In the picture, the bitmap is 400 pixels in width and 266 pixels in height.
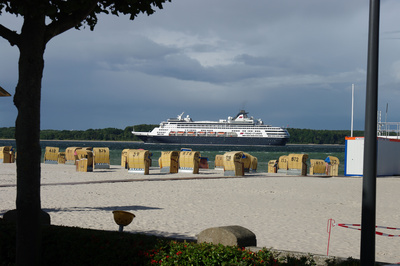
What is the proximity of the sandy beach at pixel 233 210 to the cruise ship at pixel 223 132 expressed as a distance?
327ft

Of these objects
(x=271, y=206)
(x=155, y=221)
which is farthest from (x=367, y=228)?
(x=271, y=206)

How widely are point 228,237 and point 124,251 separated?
108cm

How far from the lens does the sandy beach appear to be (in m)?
7.79

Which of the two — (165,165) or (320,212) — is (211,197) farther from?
(165,165)

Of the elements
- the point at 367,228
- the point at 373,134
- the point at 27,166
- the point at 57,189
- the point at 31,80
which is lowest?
the point at 57,189

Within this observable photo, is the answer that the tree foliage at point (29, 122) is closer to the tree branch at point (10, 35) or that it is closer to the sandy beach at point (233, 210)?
the tree branch at point (10, 35)

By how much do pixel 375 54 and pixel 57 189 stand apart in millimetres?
13258

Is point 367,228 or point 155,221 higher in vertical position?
point 367,228

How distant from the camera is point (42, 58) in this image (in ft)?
16.2

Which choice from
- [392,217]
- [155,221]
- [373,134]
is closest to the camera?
[373,134]

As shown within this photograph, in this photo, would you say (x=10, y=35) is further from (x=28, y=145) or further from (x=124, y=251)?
(x=124, y=251)

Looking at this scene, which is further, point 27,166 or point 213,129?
point 213,129

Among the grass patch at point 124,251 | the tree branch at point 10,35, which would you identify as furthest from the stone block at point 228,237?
the tree branch at point 10,35

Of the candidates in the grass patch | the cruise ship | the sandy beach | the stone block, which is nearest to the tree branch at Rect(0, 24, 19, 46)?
the grass patch
